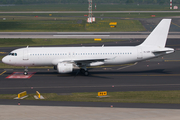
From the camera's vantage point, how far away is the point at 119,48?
38.3 meters

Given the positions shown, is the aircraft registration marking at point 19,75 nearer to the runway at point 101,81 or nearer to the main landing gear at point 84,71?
the runway at point 101,81

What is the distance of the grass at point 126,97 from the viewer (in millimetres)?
25178

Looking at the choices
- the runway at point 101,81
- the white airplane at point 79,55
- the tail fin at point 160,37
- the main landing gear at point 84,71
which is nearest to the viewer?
the runway at point 101,81

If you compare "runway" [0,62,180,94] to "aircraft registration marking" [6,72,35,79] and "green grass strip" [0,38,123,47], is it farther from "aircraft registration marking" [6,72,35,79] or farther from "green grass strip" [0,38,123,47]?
"green grass strip" [0,38,123,47]

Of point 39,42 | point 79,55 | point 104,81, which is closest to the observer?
point 104,81

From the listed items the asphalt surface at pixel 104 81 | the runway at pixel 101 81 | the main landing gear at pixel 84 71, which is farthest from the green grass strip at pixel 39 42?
the main landing gear at pixel 84 71

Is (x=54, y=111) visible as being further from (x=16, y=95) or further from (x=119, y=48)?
(x=119, y=48)

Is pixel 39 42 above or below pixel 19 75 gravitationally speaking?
above

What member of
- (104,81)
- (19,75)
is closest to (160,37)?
(104,81)

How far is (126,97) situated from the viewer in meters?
27.0

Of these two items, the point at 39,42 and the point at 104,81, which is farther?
the point at 39,42

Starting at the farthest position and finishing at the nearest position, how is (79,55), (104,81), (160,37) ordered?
(160,37)
(79,55)
(104,81)

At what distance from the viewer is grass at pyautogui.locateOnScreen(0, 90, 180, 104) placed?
991 inches

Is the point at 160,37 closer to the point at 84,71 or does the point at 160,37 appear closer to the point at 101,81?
the point at 101,81
